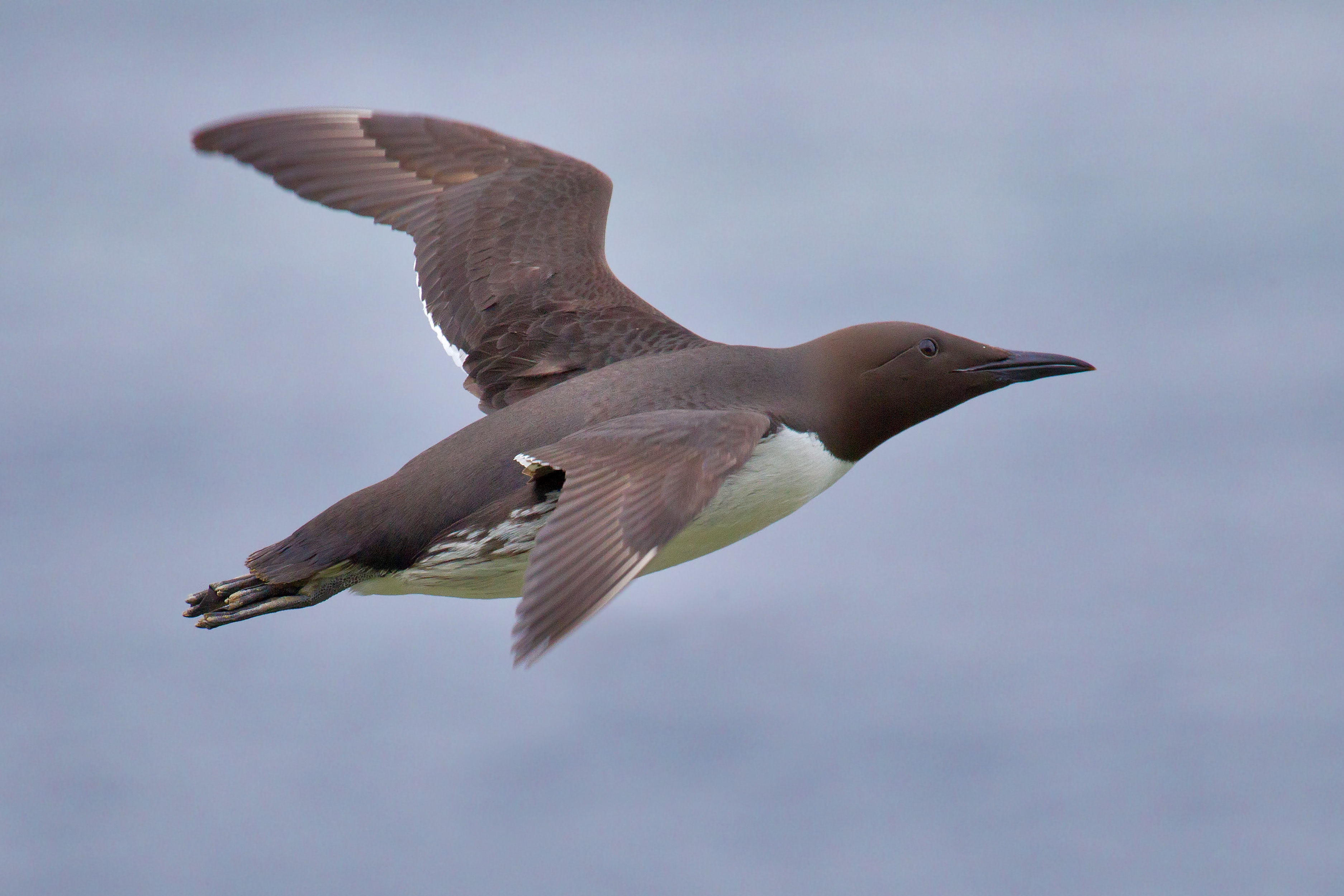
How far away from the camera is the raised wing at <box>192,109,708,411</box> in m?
7.98

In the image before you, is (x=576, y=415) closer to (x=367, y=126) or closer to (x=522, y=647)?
(x=522, y=647)

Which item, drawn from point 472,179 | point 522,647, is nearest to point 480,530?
point 522,647

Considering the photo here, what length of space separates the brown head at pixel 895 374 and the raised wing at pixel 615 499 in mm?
841

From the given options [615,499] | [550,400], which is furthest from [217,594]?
[615,499]

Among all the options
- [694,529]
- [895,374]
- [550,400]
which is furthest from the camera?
[895,374]

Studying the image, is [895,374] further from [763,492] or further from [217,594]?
[217,594]

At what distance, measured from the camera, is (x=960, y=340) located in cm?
772

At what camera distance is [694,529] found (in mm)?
7152

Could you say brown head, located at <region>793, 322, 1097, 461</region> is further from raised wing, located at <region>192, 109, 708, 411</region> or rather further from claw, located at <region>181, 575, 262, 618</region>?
claw, located at <region>181, 575, 262, 618</region>

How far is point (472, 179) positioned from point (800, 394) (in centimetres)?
230

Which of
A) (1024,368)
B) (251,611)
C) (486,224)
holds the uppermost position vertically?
(486,224)

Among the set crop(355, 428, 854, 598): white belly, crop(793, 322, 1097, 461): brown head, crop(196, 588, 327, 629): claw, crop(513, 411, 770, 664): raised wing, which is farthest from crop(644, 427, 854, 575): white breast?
crop(196, 588, 327, 629): claw

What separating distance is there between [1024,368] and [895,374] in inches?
25.7

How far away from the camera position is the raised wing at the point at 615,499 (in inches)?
223
